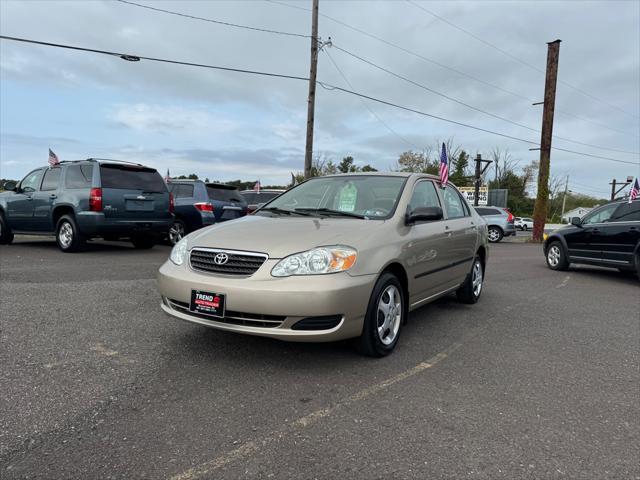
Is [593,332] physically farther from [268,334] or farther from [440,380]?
[268,334]

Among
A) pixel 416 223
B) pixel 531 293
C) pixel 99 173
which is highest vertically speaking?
pixel 99 173

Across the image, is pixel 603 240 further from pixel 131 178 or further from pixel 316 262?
pixel 131 178

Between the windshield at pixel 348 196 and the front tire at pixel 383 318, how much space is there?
0.66m

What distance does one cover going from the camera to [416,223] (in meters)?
4.29

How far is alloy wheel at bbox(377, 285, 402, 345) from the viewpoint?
368cm

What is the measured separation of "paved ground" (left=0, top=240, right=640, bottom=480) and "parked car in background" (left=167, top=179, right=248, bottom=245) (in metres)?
5.85

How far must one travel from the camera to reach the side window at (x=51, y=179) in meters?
9.41

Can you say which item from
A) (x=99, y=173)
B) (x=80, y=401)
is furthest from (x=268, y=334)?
(x=99, y=173)

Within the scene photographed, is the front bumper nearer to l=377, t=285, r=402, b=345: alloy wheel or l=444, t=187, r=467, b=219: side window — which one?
A: l=377, t=285, r=402, b=345: alloy wheel

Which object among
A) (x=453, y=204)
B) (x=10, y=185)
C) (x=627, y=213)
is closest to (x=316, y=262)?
(x=453, y=204)

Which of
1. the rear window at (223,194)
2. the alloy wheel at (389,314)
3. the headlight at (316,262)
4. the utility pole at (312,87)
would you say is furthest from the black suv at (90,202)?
the utility pole at (312,87)

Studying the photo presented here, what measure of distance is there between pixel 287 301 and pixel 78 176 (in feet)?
25.3

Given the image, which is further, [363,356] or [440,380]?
[363,356]

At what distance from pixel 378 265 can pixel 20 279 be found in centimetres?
539
